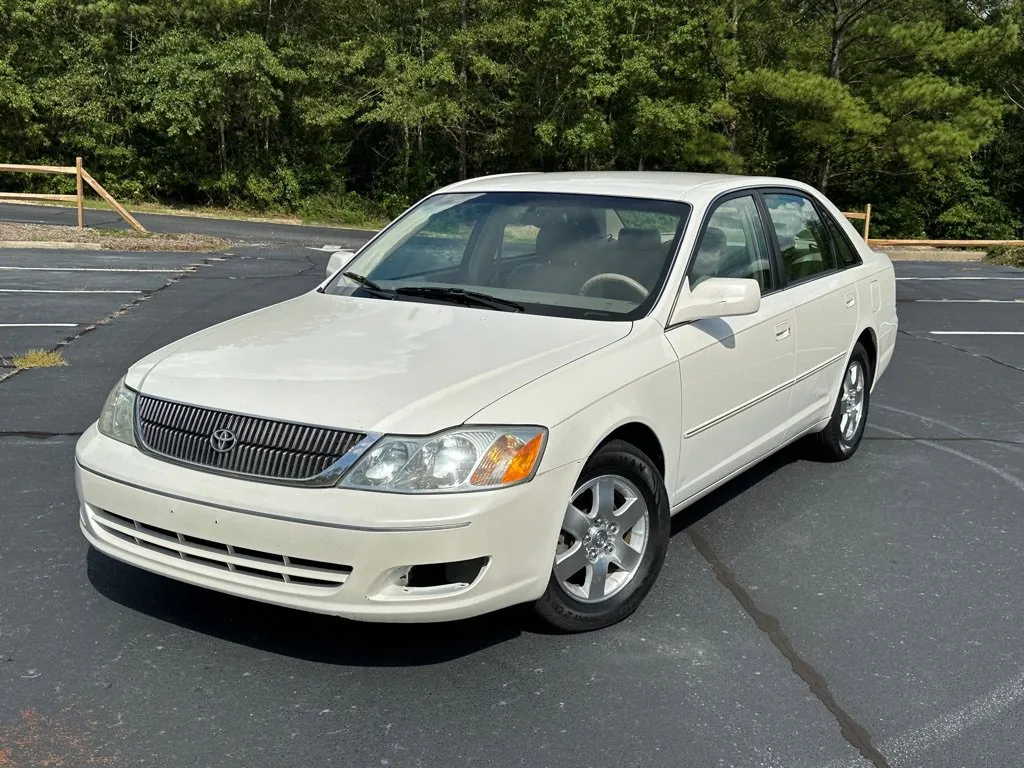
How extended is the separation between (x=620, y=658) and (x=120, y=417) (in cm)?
200

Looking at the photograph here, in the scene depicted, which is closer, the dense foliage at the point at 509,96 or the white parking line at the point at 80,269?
the white parking line at the point at 80,269

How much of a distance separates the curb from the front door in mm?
14716

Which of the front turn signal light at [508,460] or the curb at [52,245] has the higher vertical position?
the front turn signal light at [508,460]

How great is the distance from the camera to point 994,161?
3900 centimetres

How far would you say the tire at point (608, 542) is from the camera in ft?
12.8

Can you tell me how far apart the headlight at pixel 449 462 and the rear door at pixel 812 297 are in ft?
7.80

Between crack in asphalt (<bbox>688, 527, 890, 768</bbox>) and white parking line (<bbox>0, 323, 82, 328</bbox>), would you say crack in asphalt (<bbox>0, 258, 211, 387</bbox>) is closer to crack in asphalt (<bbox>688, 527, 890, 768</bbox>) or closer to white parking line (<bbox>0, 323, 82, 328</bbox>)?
white parking line (<bbox>0, 323, 82, 328</bbox>)

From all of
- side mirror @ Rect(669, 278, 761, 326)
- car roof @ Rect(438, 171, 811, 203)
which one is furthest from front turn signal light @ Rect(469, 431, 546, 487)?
car roof @ Rect(438, 171, 811, 203)

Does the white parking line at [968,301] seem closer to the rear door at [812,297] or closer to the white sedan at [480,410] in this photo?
the rear door at [812,297]

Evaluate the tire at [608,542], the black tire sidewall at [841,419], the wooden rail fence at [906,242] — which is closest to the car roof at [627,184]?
the black tire sidewall at [841,419]

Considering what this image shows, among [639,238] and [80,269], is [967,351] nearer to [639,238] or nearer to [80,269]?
[639,238]

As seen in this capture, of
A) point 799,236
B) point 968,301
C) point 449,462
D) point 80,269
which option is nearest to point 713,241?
point 799,236

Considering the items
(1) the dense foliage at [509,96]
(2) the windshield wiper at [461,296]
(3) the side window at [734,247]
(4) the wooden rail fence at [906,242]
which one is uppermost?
(1) the dense foliage at [509,96]

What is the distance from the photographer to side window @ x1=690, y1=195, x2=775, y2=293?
16.0 ft
